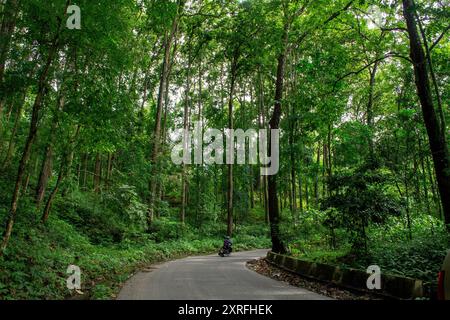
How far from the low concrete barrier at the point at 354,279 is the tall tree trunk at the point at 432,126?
135 inches

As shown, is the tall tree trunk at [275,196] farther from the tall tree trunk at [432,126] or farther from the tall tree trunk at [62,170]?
the tall tree trunk at [62,170]

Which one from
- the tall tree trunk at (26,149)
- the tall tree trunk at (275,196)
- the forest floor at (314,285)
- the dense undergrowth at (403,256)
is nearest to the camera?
the forest floor at (314,285)

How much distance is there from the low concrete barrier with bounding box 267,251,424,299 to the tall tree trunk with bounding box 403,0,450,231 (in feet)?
11.3

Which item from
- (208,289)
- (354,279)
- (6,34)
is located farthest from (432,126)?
(6,34)

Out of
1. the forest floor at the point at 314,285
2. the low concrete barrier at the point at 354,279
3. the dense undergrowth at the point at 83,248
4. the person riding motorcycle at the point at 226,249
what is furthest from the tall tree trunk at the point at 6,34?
the person riding motorcycle at the point at 226,249

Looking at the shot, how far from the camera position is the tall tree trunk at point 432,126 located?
384 inches

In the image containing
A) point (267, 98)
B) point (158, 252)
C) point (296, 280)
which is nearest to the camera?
point (296, 280)

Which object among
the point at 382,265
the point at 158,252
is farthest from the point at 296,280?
the point at 158,252

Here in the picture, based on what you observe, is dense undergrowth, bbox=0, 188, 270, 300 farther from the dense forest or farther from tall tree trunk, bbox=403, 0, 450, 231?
tall tree trunk, bbox=403, 0, 450, 231

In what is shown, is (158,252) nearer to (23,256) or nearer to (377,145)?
(23,256)

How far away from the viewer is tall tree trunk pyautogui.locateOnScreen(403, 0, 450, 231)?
32.0 ft

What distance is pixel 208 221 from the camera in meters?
33.0

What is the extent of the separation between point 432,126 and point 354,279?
5308 millimetres
